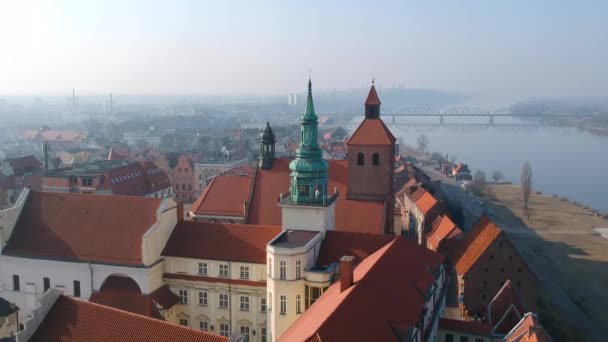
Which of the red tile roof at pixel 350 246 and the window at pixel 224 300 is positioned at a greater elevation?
the red tile roof at pixel 350 246

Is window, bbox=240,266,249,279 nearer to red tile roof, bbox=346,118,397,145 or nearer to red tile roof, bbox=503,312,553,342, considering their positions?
red tile roof, bbox=503,312,553,342

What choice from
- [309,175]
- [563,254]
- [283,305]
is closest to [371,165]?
[309,175]

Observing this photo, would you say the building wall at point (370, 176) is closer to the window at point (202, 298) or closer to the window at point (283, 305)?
the window at point (202, 298)

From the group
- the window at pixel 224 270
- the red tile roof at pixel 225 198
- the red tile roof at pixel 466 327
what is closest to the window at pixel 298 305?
the window at pixel 224 270

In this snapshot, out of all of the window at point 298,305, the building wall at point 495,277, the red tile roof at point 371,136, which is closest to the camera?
the window at point 298,305

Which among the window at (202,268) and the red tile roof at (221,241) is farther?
the window at (202,268)

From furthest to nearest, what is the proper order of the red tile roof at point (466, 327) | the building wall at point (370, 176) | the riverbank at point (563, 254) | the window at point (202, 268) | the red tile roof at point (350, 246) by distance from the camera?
the building wall at point (370, 176) → the riverbank at point (563, 254) → the window at point (202, 268) → the red tile roof at point (466, 327) → the red tile roof at point (350, 246)

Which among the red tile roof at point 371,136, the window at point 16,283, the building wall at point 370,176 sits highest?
the red tile roof at point 371,136
